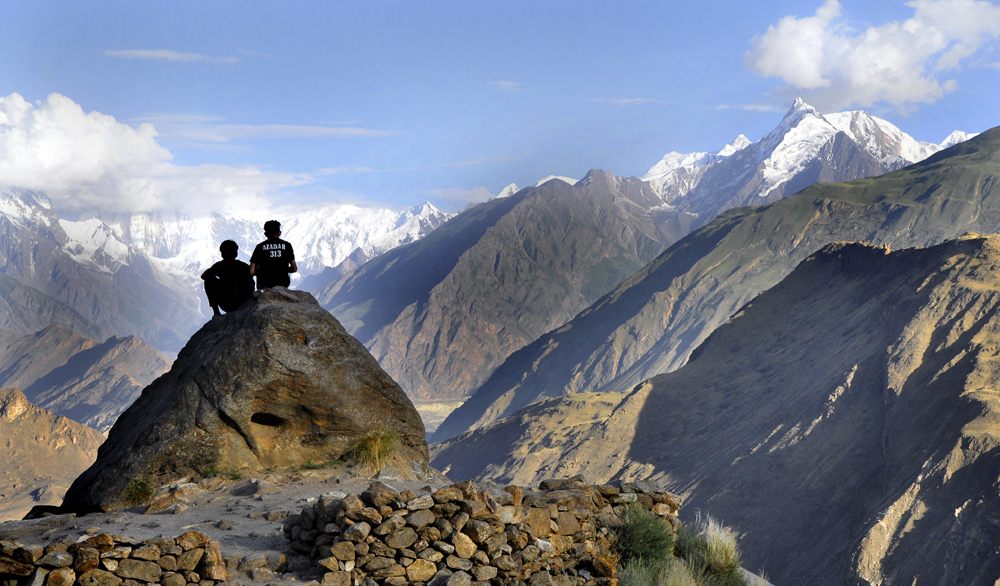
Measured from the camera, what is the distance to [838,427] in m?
55.2

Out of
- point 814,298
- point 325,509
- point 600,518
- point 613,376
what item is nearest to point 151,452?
point 325,509

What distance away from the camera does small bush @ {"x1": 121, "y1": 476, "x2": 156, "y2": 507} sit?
434 inches

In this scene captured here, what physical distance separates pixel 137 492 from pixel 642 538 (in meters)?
7.77

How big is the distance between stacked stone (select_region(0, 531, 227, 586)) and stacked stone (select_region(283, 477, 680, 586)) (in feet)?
3.87

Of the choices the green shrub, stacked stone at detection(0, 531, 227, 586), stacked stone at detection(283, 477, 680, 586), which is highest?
stacked stone at detection(0, 531, 227, 586)

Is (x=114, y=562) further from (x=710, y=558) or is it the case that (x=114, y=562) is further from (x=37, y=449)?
(x=37, y=449)

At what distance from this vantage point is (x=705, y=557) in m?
10.7

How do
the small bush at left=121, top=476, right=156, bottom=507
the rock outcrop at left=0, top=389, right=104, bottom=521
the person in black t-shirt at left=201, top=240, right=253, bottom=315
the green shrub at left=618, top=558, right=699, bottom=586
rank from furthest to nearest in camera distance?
the rock outcrop at left=0, top=389, right=104, bottom=521 → the person in black t-shirt at left=201, top=240, right=253, bottom=315 → the small bush at left=121, top=476, right=156, bottom=507 → the green shrub at left=618, top=558, right=699, bottom=586

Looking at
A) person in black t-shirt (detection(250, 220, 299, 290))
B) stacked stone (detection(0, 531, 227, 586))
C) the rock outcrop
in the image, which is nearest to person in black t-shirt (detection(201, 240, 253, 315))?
person in black t-shirt (detection(250, 220, 299, 290))

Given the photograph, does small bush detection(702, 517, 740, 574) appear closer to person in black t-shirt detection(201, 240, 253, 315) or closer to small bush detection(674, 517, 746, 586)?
small bush detection(674, 517, 746, 586)

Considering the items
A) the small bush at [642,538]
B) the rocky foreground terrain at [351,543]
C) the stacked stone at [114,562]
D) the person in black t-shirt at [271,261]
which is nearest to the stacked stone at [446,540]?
the rocky foreground terrain at [351,543]

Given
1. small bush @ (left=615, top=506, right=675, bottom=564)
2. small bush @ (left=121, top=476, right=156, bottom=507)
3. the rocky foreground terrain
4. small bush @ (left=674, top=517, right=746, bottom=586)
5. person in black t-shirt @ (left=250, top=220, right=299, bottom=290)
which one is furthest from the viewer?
person in black t-shirt @ (left=250, top=220, right=299, bottom=290)

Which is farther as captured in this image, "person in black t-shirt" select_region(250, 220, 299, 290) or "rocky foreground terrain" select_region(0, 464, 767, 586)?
"person in black t-shirt" select_region(250, 220, 299, 290)

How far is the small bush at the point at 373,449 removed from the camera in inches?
501
